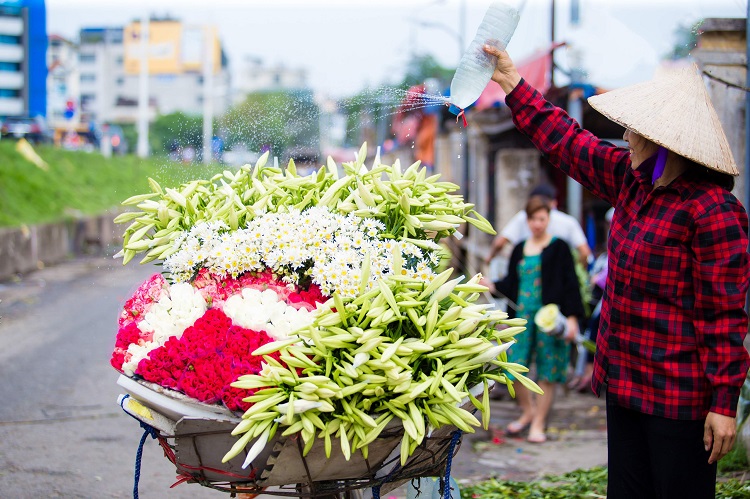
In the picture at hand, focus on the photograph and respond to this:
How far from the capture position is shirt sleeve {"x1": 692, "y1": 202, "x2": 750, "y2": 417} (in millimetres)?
2412

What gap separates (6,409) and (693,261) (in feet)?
16.9

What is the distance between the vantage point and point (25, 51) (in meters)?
16.9

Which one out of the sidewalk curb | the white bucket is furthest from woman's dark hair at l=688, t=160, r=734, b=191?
the sidewalk curb

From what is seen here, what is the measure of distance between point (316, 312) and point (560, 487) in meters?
2.59

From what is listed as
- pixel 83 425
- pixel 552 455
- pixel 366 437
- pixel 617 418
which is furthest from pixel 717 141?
pixel 83 425

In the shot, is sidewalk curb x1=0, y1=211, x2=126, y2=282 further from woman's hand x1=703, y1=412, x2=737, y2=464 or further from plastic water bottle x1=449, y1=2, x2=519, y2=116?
woman's hand x1=703, y1=412, x2=737, y2=464

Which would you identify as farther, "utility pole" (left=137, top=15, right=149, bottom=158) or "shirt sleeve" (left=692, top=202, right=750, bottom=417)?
"utility pole" (left=137, top=15, right=149, bottom=158)

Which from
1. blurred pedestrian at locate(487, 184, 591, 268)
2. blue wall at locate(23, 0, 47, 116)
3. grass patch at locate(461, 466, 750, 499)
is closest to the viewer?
grass patch at locate(461, 466, 750, 499)

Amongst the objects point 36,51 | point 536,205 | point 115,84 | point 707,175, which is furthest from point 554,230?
point 115,84

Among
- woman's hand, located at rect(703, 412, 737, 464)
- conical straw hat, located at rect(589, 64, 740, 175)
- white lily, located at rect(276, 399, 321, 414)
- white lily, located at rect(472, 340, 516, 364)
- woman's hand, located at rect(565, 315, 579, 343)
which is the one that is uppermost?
conical straw hat, located at rect(589, 64, 740, 175)

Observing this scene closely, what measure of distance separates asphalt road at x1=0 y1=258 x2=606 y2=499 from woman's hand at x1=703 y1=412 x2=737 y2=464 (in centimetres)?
210

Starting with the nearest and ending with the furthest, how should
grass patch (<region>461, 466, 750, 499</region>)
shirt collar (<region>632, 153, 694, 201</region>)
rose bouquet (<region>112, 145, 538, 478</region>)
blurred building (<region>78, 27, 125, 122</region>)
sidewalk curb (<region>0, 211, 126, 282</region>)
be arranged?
rose bouquet (<region>112, 145, 538, 478</region>) → shirt collar (<region>632, 153, 694, 201</region>) → grass patch (<region>461, 466, 750, 499</region>) → sidewalk curb (<region>0, 211, 126, 282</region>) → blurred building (<region>78, 27, 125, 122</region>)

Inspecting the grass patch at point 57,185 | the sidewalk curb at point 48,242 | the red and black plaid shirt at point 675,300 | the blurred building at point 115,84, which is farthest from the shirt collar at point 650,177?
the blurred building at point 115,84

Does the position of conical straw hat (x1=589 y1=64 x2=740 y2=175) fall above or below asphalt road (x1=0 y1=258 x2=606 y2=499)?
above
